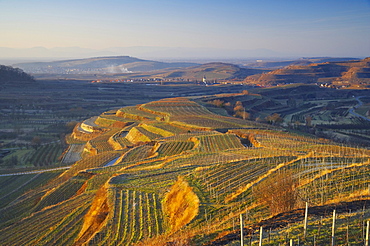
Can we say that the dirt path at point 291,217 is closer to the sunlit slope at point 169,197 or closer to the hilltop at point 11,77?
the sunlit slope at point 169,197

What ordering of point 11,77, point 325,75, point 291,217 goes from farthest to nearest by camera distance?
point 325,75, point 11,77, point 291,217

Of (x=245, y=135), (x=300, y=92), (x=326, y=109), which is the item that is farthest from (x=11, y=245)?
(x=300, y=92)

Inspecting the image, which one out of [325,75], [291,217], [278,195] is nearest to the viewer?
[291,217]

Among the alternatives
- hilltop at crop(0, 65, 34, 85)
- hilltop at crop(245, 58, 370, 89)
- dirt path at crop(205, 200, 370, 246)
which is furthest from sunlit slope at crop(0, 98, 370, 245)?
hilltop at crop(245, 58, 370, 89)

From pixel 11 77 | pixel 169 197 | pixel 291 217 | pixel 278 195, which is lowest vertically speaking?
pixel 169 197

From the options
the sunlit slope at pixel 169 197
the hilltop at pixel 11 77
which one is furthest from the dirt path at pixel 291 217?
the hilltop at pixel 11 77

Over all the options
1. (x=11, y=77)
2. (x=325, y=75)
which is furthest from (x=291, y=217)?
(x=325, y=75)

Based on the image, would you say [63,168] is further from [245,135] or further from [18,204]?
[245,135]

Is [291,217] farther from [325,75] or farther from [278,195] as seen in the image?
[325,75]

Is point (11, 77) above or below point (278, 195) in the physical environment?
above
